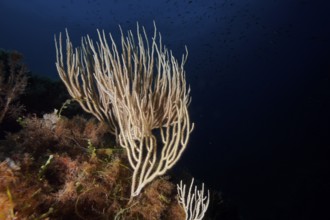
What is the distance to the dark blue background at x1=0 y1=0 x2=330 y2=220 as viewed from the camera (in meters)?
19.5

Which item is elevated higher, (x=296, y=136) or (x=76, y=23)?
(x=76, y=23)

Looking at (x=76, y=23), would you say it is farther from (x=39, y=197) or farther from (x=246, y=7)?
(x=39, y=197)

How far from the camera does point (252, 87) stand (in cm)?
4425

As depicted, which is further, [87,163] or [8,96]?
[8,96]

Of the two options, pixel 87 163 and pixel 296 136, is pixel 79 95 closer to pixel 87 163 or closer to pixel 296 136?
pixel 87 163

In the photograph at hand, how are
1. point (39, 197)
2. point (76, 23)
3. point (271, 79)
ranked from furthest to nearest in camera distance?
point (76, 23) → point (271, 79) → point (39, 197)

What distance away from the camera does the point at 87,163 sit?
294 cm

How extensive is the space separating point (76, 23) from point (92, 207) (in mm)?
60188

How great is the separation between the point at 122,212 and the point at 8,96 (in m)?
2.40

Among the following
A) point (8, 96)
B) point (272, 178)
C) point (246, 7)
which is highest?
point (246, 7)

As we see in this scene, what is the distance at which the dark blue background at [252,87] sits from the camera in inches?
769

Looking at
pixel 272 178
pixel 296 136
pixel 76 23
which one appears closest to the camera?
pixel 272 178

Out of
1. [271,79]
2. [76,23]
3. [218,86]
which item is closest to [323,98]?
[271,79]

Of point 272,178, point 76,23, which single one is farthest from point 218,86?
point 76,23
